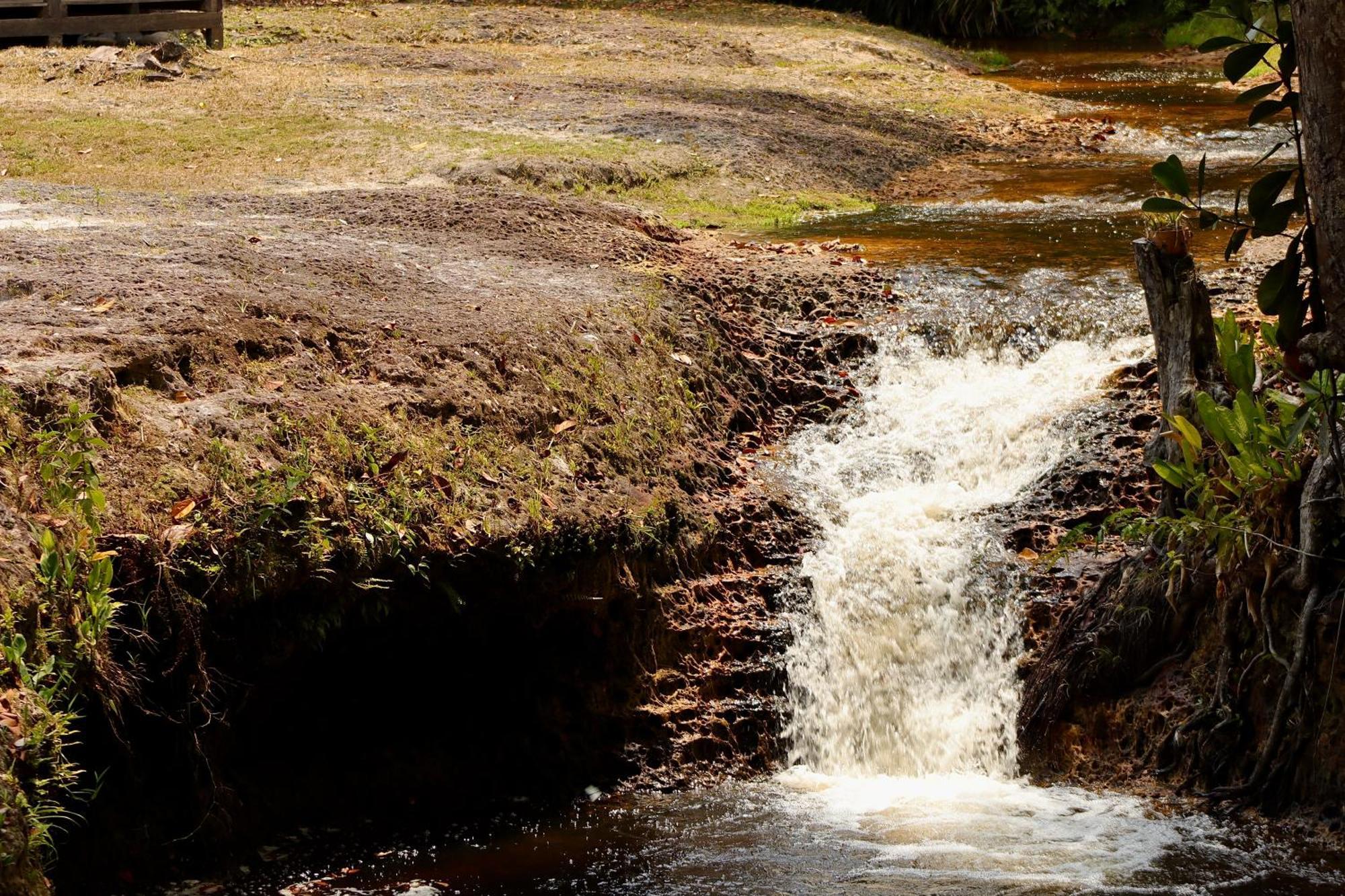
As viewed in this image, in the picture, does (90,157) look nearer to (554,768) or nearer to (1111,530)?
(554,768)

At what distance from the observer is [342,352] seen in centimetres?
688

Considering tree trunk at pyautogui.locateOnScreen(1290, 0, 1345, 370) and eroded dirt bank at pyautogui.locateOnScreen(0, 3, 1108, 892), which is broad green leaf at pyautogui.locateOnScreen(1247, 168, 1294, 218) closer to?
tree trunk at pyautogui.locateOnScreen(1290, 0, 1345, 370)

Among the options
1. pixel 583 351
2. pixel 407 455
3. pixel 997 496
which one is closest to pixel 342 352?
pixel 407 455

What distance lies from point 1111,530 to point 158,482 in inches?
174

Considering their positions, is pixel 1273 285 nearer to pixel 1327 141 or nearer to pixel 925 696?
pixel 1327 141

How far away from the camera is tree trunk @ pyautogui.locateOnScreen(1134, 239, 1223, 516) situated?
20.8 feet

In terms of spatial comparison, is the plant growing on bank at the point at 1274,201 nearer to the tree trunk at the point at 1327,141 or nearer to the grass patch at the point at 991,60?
the tree trunk at the point at 1327,141

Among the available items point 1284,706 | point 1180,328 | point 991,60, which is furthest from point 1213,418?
point 991,60

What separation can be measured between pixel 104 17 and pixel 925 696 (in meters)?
13.7

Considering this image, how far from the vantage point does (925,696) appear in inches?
268

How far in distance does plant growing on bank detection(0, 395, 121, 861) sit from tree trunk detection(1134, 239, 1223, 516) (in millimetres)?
4377

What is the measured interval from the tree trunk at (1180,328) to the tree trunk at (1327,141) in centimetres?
122

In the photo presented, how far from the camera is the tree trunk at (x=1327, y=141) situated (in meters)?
4.66

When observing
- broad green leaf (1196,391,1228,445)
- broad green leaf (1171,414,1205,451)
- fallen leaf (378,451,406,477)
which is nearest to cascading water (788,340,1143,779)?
broad green leaf (1171,414,1205,451)
